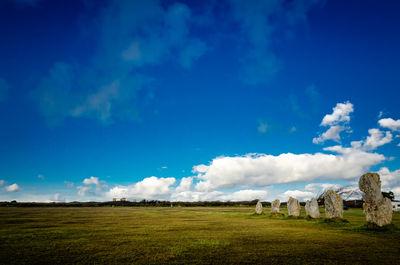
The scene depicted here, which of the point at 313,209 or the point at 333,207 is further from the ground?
the point at 333,207

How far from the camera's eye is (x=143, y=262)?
921 cm

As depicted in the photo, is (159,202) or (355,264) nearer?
(355,264)

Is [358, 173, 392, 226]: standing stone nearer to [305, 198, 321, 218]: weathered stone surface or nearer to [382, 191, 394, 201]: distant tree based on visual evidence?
[305, 198, 321, 218]: weathered stone surface

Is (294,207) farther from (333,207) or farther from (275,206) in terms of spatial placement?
(333,207)

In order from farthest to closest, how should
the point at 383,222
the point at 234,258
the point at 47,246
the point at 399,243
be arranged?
Result: the point at 383,222 → the point at 399,243 → the point at 47,246 → the point at 234,258

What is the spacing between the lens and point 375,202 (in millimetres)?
18406

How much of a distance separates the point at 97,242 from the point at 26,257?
3.99 metres

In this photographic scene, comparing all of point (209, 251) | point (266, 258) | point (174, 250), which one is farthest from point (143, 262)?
point (266, 258)

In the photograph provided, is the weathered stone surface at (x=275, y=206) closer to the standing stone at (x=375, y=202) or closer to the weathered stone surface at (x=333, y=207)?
the weathered stone surface at (x=333, y=207)

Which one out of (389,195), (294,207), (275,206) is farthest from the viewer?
(389,195)

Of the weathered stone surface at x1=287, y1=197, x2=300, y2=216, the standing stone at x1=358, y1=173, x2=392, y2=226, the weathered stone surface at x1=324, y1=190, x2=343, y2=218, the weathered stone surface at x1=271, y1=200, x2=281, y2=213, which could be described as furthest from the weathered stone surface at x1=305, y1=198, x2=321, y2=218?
the standing stone at x1=358, y1=173, x2=392, y2=226

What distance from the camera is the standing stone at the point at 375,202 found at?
58.4 ft

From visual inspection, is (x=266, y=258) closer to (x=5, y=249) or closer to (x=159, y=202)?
(x=5, y=249)

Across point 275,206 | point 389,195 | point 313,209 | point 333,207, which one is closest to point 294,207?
point 313,209
